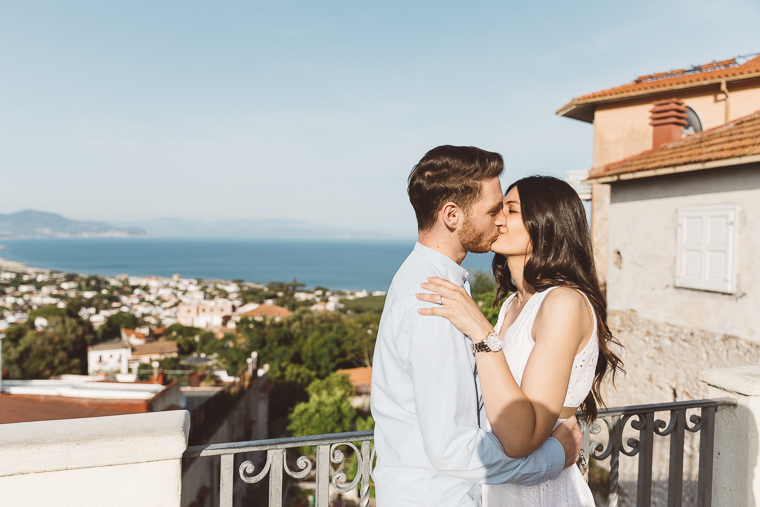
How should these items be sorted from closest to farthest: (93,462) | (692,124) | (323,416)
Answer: (93,462), (692,124), (323,416)

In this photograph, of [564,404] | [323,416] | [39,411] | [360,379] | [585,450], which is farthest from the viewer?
[360,379]

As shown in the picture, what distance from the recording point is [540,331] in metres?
1.94

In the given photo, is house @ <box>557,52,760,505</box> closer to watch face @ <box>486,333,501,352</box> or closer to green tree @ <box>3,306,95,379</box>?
watch face @ <box>486,333,501,352</box>

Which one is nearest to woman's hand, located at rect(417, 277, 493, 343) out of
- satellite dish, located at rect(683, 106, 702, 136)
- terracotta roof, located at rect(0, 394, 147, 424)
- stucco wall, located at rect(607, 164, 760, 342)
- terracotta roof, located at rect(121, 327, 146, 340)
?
stucco wall, located at rect(607, 164, 760, 342)

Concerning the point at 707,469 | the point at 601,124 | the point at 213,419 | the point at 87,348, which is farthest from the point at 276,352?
the point at 707,469

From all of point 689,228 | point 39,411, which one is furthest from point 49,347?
point 689,228

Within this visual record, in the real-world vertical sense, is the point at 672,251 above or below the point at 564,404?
above

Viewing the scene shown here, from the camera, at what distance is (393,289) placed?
71.6 inches

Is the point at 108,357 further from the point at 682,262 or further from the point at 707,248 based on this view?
the point at 707,248

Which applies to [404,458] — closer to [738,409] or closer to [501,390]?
[501,390]

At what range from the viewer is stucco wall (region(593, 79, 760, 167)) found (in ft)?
50.9

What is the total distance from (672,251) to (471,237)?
29.3 ft

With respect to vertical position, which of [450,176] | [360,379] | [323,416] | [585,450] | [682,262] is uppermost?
[450,176]

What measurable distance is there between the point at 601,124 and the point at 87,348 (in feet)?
174
